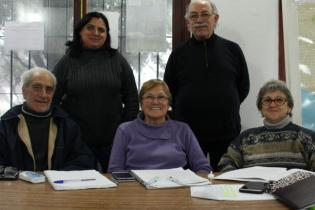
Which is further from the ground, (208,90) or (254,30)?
(254,30)

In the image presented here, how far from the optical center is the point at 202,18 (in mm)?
2691

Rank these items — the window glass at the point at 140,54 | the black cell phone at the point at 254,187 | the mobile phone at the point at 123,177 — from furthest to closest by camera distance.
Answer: the window glass at the point at 140,54 < the mobile phone at the point at 123,177 < the black cell phone at the point at 254,187

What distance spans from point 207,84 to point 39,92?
1064 millimetres

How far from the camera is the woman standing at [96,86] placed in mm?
2539

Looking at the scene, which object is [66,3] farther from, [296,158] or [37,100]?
[296,158]

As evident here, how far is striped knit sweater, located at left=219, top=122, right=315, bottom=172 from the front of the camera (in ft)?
7.06

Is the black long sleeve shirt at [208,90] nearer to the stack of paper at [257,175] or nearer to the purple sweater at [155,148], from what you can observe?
the purple sweater at [155,148]

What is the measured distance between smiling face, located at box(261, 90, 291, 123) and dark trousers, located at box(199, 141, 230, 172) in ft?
1.47

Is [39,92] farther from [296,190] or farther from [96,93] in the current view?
[296,190]

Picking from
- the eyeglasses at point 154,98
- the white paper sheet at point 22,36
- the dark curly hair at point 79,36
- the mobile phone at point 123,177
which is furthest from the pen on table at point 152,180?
the white paper sheet at point 22,36

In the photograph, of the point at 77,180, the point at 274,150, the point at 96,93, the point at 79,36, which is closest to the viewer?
the point at 77,180

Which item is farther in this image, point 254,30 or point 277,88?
point 254,30

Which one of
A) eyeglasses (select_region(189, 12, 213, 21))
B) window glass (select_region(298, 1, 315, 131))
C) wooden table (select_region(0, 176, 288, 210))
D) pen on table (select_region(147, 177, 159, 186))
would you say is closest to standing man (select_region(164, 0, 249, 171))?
eyeglasses (select_region(189, 12, 213, 21))

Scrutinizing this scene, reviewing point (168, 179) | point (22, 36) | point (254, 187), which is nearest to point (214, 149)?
point (168, 179)
